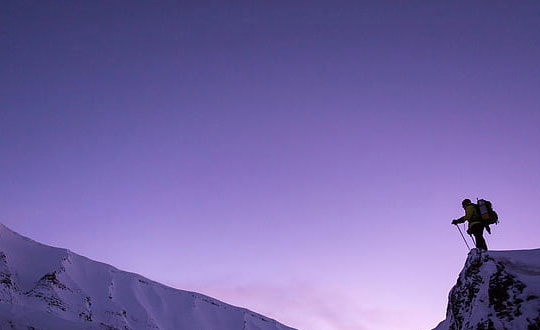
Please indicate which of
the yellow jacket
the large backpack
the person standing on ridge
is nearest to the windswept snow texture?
the person standing on ridge

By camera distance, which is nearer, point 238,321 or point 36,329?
point 36,329

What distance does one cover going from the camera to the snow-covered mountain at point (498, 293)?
8258mm

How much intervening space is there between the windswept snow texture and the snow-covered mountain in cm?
3648

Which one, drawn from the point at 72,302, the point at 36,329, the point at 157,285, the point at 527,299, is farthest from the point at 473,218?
the point at 157,285

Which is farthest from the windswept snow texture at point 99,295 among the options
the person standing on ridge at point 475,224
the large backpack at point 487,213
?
the large backpack at point 487,213

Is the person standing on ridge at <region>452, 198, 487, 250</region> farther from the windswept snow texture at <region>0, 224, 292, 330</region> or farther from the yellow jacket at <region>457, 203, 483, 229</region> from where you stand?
the windswept snow texture at <region>0, 224, 292, 330</region>

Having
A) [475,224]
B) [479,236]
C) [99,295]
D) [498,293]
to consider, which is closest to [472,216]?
[475,224]

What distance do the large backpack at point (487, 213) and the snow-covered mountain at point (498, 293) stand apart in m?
1.08

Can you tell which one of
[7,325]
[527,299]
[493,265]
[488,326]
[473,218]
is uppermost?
[473,218]

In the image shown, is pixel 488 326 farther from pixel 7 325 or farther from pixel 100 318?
pixel 100 318

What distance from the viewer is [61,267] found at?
51094mm

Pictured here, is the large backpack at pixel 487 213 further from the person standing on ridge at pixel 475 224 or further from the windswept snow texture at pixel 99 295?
the windswept snow texture at pixel 99 295

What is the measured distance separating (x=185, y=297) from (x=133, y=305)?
11.4m

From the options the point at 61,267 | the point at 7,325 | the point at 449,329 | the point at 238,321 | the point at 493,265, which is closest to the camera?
the point at 7,325
